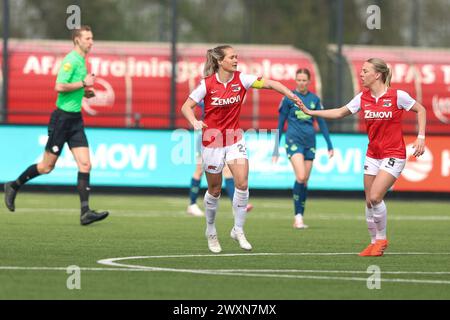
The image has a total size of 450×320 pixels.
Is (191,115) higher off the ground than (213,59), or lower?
lower

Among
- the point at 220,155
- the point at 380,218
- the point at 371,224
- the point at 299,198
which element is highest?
the point at 220,155

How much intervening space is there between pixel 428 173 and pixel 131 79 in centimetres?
878

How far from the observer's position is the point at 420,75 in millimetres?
31000

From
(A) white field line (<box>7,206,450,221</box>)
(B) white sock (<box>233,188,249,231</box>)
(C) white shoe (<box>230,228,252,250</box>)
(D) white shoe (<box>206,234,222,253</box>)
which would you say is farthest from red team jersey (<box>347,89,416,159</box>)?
(A) white field line (<box>7,206,450,221</box>)

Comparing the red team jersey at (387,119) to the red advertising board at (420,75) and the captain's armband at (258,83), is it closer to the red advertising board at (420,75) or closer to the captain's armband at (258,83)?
the captain's armband at (258,83)

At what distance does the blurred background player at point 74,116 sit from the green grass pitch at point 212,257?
584 mm

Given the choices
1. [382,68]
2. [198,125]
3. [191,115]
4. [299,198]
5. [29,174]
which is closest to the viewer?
[198,125]

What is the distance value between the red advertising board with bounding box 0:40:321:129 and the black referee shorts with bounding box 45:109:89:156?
10784 millimetres

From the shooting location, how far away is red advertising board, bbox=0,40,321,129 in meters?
28.0

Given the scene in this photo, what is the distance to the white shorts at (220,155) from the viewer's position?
1255cm

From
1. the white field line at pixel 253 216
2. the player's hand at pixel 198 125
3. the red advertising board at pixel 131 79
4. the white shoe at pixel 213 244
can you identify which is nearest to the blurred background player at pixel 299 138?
the white field line at pixel 253 216

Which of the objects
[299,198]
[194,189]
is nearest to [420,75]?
[194,189]

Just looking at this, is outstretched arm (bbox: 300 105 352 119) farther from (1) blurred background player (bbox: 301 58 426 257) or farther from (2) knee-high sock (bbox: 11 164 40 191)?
(2) knee-high sock (bbox: 11 164 40 191)

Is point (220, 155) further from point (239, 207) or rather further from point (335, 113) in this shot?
point (335, 113)
